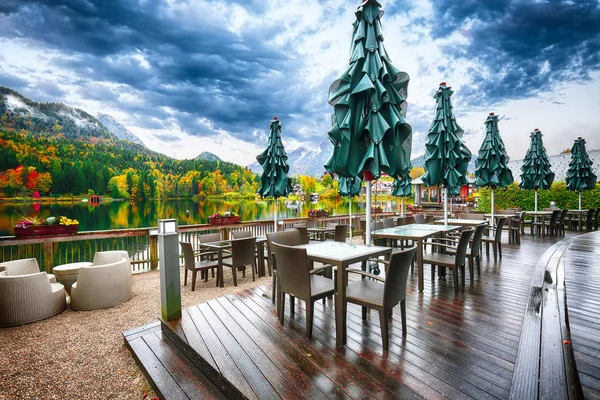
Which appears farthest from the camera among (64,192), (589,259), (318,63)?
(318,63)

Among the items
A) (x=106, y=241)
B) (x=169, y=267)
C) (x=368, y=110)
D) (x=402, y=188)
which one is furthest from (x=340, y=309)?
(x=402, y=188)

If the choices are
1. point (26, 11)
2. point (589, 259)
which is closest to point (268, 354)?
point (589, 259)

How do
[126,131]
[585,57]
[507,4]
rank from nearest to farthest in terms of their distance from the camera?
[507,4] → [585,57] → [126,131]

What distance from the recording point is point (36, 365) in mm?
2520

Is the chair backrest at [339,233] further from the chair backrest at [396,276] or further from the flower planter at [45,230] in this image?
the flower planter at [45,230]

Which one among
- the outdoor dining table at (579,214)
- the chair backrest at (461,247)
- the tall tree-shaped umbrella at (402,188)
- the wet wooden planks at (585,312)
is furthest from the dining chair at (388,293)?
the outdoor dining table at (579,214)

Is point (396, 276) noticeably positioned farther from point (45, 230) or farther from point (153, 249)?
point (45, 230)

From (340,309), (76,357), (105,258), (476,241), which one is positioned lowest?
(76,357)

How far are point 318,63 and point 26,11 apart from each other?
24287 mm

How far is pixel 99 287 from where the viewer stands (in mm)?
3967

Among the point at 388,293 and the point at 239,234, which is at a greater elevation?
the point at 388,293

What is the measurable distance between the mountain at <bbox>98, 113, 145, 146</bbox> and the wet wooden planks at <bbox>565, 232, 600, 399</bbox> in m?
28.8

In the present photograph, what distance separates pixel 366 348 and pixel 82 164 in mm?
20818

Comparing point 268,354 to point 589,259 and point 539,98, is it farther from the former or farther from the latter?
point 539,98
